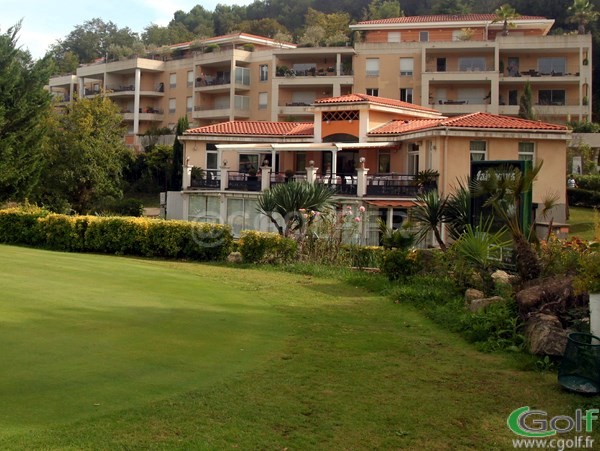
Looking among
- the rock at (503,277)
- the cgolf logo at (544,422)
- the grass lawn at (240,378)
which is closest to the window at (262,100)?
the rock at (503,277)

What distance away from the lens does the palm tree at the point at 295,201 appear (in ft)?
73.5

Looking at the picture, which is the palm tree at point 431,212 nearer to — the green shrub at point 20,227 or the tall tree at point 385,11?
the green shrub at point 20,227

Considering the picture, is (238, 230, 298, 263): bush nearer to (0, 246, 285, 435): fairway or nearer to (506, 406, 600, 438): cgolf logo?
(0, 246, 285, 435): fairway

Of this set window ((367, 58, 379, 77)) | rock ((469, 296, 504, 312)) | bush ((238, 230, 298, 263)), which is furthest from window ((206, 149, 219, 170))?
rock ((469, 296, 504, 312))

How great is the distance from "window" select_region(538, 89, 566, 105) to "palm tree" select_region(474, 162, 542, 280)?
42.6 metres

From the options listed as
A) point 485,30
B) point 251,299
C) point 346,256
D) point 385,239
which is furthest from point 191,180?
point 485,30

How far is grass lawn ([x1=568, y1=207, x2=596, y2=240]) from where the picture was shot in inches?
1162

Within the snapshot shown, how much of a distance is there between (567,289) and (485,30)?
56.8m

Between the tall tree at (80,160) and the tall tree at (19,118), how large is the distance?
5.67 ft

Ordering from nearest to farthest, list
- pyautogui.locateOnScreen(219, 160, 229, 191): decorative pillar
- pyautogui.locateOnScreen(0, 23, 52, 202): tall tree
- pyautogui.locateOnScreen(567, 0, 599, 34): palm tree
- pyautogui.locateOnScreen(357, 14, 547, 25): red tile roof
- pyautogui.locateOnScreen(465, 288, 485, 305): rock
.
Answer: pyautogui.locateOnScreen(465, 288, 485, 305): rock → pyautogui.locateOnScreen(219, 160, 229, 191): decorative pillar → pyautogui.locateOnScreen(0, 23, 52, 202): tall tree → pyautogui.locateOnScreen(567, 0, 599, 34): palm tree → pyautogui.locateOnScreen(357, 14, 547, 25): red tile roof

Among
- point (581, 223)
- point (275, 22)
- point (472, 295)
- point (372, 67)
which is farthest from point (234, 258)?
point (275, 22)

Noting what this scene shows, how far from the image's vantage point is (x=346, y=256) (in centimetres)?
2203

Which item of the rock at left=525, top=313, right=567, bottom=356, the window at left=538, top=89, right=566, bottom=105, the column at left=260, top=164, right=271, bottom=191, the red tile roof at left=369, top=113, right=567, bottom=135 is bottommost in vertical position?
the rock at left=525, top=313, right=567, bottom=356

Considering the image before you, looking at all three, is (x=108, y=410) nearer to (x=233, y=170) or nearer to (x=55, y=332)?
(x=55, y=332)
